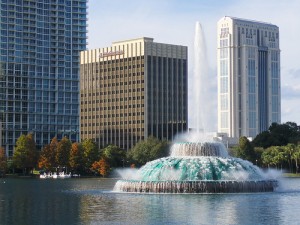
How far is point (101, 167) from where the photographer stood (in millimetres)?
→ 192375

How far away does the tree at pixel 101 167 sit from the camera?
192 meters

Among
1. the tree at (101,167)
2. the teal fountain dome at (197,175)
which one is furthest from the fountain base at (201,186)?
the tree at (101,167)

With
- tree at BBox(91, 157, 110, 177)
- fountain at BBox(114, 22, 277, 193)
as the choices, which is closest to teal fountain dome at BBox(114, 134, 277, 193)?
fountain at BBox(114, 22, 277, 193)

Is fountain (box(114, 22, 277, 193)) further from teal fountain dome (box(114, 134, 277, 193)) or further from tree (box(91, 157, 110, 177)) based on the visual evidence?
tree (box(91, 157, 110, 177))

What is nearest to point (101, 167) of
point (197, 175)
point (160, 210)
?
point (197, 175)

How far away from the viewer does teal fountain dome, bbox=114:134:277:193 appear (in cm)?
8200

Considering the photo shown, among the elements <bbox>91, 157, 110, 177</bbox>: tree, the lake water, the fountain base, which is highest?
<bbox>91, 157, 110, 177</bbox>: tree

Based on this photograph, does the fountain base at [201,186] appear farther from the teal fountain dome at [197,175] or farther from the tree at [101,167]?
the tree at [101,167]

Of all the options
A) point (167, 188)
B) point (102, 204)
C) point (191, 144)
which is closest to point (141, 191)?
point (167, 188)

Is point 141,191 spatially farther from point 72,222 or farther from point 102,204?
point 72,222

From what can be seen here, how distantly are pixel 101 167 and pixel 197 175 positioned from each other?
11011 centimetres

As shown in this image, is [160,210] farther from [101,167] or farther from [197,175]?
[101,167]

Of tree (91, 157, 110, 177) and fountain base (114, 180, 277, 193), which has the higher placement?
tree (91, 157, 110, 177)

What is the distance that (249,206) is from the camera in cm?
6356
